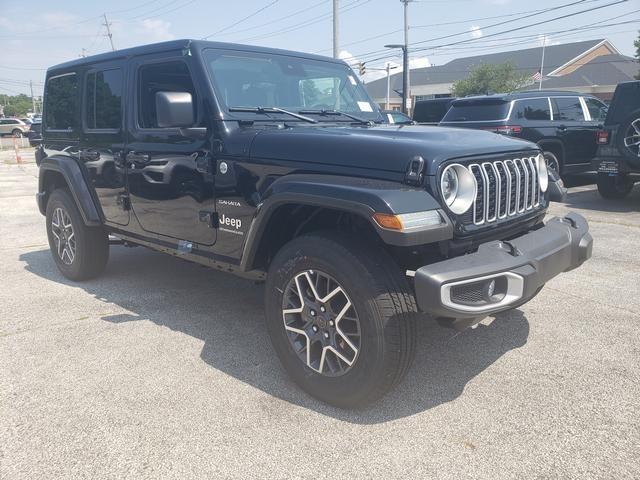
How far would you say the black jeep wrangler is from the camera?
2516mm

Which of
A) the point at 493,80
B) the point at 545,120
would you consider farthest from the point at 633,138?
the point at 493,80

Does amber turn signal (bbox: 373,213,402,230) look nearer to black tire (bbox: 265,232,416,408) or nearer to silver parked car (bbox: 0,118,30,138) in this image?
black tire (bbox: 265,232,416,408)

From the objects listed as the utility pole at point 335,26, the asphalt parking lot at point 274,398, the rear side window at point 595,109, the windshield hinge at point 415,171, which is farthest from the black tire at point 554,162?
the utility pole at point 335,26

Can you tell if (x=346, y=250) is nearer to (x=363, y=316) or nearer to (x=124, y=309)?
(x=363, y=316)

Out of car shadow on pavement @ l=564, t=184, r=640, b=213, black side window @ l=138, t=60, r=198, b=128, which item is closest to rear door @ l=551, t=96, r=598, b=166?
car shadow on pavement @ l=564, t=184, r=640, b=213

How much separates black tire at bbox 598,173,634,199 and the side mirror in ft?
25.3

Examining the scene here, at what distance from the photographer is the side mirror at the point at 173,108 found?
3.13 metres

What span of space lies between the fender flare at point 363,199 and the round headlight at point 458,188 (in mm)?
134

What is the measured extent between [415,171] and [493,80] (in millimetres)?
46008

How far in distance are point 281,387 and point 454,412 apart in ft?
3.19

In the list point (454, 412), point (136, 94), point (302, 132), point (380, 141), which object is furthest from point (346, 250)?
point (136, 94)

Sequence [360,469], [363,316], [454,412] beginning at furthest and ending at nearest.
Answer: [454,412] < [363,316] < [360,469]

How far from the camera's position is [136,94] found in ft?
13.3

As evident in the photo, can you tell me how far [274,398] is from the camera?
2953mm
